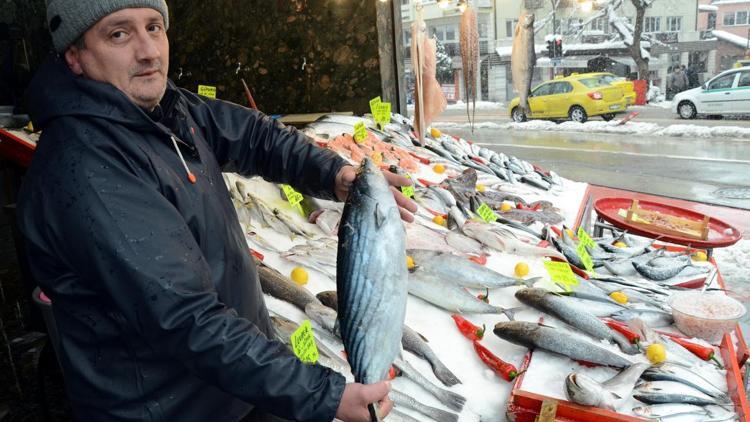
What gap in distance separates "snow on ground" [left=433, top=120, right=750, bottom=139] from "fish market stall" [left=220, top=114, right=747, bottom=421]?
10.7 ft

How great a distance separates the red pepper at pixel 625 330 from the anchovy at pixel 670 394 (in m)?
0.28

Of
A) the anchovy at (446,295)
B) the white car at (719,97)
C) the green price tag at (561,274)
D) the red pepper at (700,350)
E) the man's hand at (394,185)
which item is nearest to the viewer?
the man's hand at (394,185)

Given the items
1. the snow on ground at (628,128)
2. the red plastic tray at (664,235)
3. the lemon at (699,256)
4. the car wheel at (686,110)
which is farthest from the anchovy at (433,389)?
the snow on ground at (628,128)

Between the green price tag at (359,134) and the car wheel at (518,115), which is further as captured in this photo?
the car wheel at (518,115)

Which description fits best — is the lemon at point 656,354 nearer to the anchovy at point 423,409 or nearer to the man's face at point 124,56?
the anchovy at point 423,409

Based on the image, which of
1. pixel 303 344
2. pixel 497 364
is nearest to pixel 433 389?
pixel 497 364

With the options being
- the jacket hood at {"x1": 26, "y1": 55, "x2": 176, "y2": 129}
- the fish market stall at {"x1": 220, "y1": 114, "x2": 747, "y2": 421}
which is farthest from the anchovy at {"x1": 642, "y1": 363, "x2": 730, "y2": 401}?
the jacket hood at {"x1": 26, "y1": 55, "x2": 176, "y2": 129}

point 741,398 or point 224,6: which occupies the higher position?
point 224,6

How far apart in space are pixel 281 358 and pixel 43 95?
2.69ft

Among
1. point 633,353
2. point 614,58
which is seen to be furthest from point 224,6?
point 633,353

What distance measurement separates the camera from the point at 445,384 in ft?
7.00

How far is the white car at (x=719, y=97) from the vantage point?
5.70 metres

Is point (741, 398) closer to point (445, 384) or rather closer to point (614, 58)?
point (445, 384)

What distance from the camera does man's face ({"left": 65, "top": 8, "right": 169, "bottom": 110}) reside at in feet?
4.28
